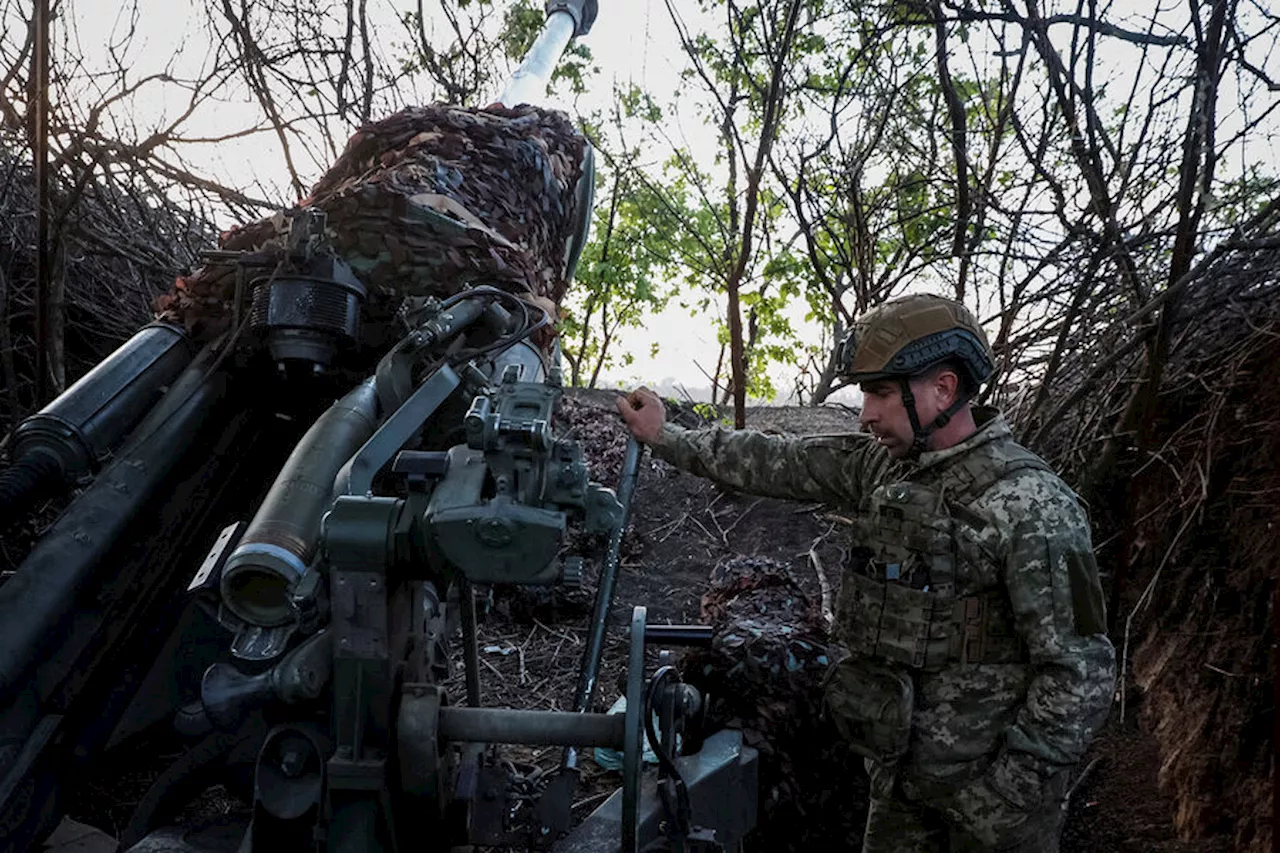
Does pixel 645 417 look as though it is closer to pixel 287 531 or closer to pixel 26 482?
pixel 287 531

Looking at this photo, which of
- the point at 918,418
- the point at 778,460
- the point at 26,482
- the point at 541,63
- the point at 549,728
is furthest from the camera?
the point at 541,63

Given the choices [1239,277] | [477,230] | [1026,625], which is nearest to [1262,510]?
[1239,277]

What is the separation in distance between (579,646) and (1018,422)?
240 cm

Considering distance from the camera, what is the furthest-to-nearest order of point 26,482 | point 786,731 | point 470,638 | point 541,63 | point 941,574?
point 541,63 → point 786,731 → point 26,482 → point 470,638 → point 941,574

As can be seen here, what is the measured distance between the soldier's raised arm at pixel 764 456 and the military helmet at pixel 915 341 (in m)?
0.45

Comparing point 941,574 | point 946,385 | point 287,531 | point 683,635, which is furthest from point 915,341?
point 287,531

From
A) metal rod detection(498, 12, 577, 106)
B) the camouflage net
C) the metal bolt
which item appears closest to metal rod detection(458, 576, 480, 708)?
the metal bolt

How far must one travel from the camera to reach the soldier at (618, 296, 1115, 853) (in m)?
2.60

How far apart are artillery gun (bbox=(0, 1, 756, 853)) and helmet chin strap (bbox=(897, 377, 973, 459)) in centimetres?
82

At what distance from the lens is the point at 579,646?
5.30 meters

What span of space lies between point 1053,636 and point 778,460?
3.33 feet

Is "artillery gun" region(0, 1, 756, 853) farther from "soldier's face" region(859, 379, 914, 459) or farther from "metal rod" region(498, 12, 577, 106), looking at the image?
"metal rod" region(498, 12, 577, 106)

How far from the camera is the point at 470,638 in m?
3.01

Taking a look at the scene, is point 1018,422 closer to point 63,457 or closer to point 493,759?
point 493,759
